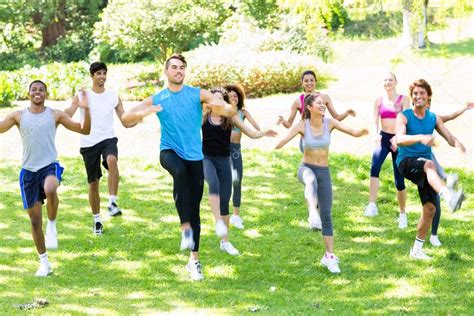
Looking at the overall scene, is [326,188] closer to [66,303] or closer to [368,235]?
[368,235]

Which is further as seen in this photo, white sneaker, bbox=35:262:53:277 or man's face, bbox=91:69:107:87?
man's face, bbox=91:69:107:87

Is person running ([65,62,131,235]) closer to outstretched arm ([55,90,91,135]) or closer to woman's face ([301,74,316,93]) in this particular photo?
outstretched arm ([55,90,91,135])

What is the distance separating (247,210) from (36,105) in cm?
424

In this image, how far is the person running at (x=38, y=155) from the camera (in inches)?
324

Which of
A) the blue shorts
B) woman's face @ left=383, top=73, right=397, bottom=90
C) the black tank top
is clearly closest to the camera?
the blue shorts

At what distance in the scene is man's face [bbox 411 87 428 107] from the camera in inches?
330

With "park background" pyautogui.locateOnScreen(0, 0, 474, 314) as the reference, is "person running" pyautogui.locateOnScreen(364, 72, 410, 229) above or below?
above

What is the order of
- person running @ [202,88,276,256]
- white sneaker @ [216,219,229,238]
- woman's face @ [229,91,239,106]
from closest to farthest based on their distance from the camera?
white sneaker @ [216,219,229,238]
person running @ [202,88,276,256]
woman's face @ [229,91,239,106]

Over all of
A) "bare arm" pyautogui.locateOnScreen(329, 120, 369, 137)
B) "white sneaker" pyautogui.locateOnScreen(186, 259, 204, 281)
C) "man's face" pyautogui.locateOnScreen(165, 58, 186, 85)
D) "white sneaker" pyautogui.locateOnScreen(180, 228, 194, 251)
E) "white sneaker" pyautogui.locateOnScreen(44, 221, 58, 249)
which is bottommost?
"white sneaker" pyautogui.locateOnScreen(186, 259, 204, 281)

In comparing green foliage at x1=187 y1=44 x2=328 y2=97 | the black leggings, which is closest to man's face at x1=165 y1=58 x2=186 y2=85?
the black leggings

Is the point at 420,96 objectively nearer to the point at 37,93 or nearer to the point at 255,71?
the point at 37,93

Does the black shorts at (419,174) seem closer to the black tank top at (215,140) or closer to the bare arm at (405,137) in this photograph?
the bare arm at (405,137)

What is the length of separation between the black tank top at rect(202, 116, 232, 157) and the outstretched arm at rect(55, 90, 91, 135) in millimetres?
1271

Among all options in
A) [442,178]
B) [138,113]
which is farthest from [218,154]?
[442,178]
